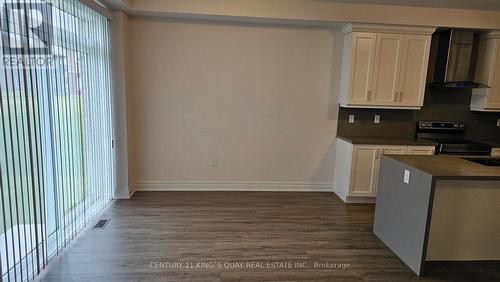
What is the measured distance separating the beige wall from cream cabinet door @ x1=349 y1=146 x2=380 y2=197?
611mm

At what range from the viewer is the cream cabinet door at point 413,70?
4.13m

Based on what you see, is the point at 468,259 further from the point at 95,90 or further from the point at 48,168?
the point at 95,90

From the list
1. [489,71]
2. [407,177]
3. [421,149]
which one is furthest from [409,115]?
[407,177]

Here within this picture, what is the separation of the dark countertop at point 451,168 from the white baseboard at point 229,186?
184 centimetres

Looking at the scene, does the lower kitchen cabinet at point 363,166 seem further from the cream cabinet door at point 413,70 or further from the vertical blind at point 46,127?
the vertical blind at point 46,127

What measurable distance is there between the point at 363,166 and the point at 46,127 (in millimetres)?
3646

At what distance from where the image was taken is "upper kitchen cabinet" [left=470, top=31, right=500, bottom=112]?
4.20 meters

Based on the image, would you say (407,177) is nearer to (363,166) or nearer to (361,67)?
(363,166)

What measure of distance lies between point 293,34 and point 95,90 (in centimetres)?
274

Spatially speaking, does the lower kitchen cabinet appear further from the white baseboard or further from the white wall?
the white wall

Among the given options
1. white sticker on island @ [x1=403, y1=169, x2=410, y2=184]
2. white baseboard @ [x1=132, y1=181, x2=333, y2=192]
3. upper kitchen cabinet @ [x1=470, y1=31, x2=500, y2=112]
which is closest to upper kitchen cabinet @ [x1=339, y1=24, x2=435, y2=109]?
upper kitchen cabinet @ [x1=470, y1=31, x2=500, y2=112]

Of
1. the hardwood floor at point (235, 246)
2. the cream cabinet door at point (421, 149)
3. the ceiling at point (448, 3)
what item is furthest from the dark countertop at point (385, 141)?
the ceiling at point (448, 3)

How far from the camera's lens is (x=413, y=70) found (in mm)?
4191

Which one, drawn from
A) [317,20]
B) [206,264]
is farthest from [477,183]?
[317,20]
